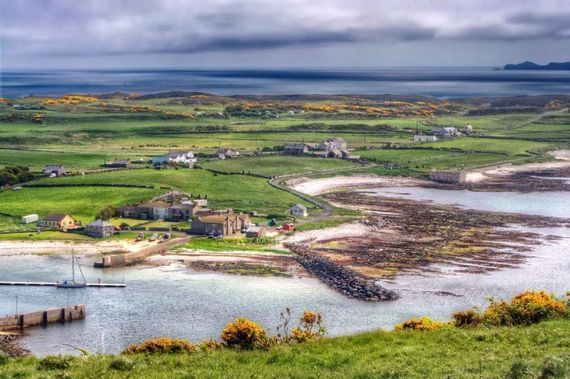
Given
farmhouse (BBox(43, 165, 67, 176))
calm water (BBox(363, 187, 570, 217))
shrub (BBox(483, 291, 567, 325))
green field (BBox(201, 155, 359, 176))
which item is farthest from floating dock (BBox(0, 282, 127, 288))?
green field (BBox(201, 155, 359, 176))

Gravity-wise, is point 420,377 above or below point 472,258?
above

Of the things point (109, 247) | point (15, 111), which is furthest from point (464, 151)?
point (15, 111)

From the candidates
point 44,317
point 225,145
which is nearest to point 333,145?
point 225,145

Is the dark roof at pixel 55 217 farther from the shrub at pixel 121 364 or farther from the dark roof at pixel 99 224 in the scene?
the shrub at pixel 121 364

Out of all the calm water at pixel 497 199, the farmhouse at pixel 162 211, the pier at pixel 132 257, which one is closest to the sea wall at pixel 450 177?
the calm water at pixel 497 199

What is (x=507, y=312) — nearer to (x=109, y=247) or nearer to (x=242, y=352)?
(x=242, y=352)

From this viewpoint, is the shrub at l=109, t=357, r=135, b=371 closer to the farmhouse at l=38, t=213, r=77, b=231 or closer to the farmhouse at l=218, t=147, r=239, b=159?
the farmhouse at l=38, t=213, r=77, b=231
